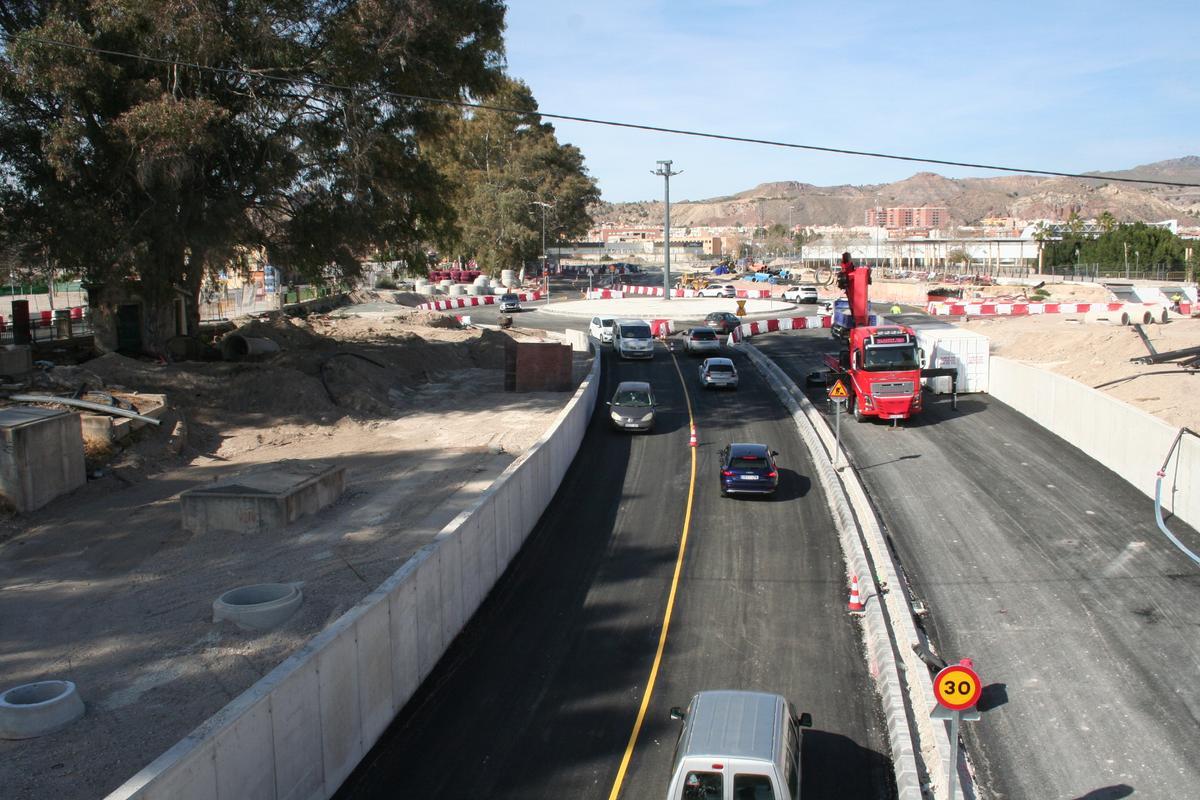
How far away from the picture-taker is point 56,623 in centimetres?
1527

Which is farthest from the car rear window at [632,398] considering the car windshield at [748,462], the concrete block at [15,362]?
the concrete block at [15,362]

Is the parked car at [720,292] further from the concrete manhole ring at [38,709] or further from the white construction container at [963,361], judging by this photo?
the concrete manhole ring at [38,709]

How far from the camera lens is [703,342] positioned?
4491cm

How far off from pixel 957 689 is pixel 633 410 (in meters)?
20.8

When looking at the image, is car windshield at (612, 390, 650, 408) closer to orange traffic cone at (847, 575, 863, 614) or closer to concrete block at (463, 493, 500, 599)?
concrete block at (463, 493, 500, 599)

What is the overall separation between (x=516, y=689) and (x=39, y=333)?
109 ft

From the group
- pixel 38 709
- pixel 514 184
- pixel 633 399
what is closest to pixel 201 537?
pixel 38 709

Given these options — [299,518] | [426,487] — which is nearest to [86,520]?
[299,518]

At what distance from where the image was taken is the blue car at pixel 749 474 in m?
22.4

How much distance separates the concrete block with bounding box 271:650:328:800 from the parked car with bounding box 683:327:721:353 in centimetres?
3562

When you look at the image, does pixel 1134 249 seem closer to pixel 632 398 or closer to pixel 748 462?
pixel 632 398

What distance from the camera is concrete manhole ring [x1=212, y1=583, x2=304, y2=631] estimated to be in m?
14.8

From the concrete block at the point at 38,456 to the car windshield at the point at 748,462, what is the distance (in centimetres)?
1530

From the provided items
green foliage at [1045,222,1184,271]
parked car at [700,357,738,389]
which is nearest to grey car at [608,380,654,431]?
parked car at [700,357,738,389]
